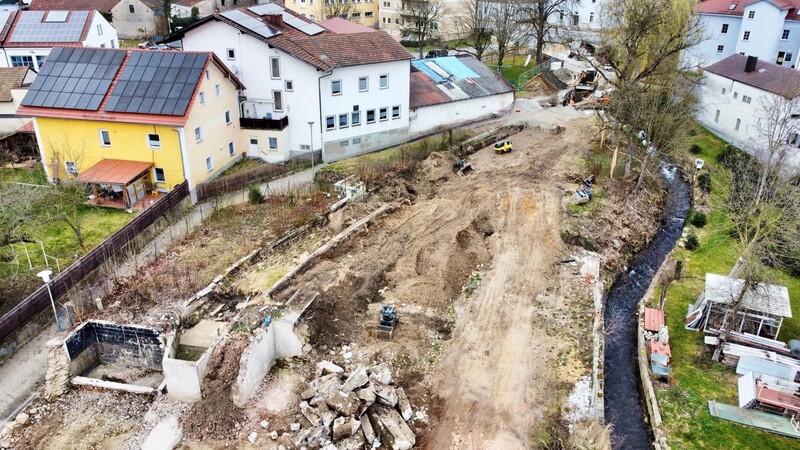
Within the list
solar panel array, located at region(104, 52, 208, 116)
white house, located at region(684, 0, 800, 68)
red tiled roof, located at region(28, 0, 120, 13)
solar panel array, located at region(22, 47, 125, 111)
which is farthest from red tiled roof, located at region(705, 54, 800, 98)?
red tiled roof, located at region(28, 0, 120, 13)

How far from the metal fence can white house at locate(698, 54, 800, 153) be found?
3926 cm

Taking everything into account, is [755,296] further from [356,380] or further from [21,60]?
[21,60]

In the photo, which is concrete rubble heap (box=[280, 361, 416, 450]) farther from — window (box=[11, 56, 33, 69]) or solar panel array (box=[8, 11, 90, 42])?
window (box=[11, 56, 33, 69])

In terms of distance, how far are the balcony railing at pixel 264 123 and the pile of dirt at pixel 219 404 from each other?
832 inches

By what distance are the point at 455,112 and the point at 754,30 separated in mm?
33949

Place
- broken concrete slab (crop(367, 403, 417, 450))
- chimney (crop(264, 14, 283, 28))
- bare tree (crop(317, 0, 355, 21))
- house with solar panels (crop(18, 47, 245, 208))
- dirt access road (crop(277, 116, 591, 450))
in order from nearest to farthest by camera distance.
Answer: broken concrete slab (crop(367, 403, 417, 450)), dirt access road (crop(277, 116, 591, 450)), house with solar panels (crop(18, 47, 245, 208)), chimney (crop(264, 14, 283, 28)), bare tree (crop(317, 0, 355, 21))

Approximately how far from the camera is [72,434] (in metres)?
20.2

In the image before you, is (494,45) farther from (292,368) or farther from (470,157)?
(292,368)

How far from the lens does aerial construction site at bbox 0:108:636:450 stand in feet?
66.7

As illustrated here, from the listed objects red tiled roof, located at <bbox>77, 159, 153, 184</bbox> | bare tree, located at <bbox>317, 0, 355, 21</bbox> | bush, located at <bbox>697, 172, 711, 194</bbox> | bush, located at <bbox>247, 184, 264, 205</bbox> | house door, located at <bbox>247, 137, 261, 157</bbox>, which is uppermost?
bare tree, located at <bbox>317, 0, 355, 21</bbox>

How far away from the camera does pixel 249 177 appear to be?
3741 cm

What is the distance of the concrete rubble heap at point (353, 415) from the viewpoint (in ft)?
63.8

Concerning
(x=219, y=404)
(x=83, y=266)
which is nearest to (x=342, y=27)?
(x=83, y=266)

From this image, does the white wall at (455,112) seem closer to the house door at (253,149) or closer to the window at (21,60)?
the house door at (253,149)
